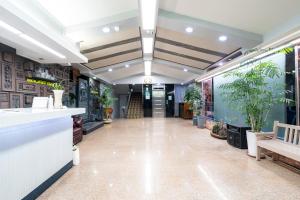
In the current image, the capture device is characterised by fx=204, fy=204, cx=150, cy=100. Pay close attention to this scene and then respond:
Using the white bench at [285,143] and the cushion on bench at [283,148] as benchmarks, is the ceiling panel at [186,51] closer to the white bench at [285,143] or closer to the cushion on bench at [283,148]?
the white bench at [285,143]

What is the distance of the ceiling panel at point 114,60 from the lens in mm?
9211

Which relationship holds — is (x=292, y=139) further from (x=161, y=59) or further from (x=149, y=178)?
(x=161, y=59)

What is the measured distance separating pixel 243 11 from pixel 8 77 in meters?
5.28

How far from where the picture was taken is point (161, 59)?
10.8 m

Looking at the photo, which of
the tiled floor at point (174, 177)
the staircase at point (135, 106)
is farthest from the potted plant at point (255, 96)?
the staircase at point (135, 106)

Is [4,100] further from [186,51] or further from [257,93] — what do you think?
[186,51]

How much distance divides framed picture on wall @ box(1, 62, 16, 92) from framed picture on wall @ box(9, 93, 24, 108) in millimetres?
157

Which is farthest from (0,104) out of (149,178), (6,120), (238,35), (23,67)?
(238,35)

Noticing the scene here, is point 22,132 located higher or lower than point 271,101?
lower

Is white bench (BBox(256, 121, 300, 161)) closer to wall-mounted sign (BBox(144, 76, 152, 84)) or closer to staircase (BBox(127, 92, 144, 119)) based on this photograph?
wall-mounted sign (BBox(144, 76, 152, 84))

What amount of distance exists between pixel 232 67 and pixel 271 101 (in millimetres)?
2486

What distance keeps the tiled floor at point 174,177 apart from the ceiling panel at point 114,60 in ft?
16.8

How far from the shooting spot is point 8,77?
4.59 metres

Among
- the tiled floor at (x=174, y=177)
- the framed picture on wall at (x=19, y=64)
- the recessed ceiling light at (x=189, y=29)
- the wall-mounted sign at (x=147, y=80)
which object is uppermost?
the recessed ceiling light at (x=189, y=29)
